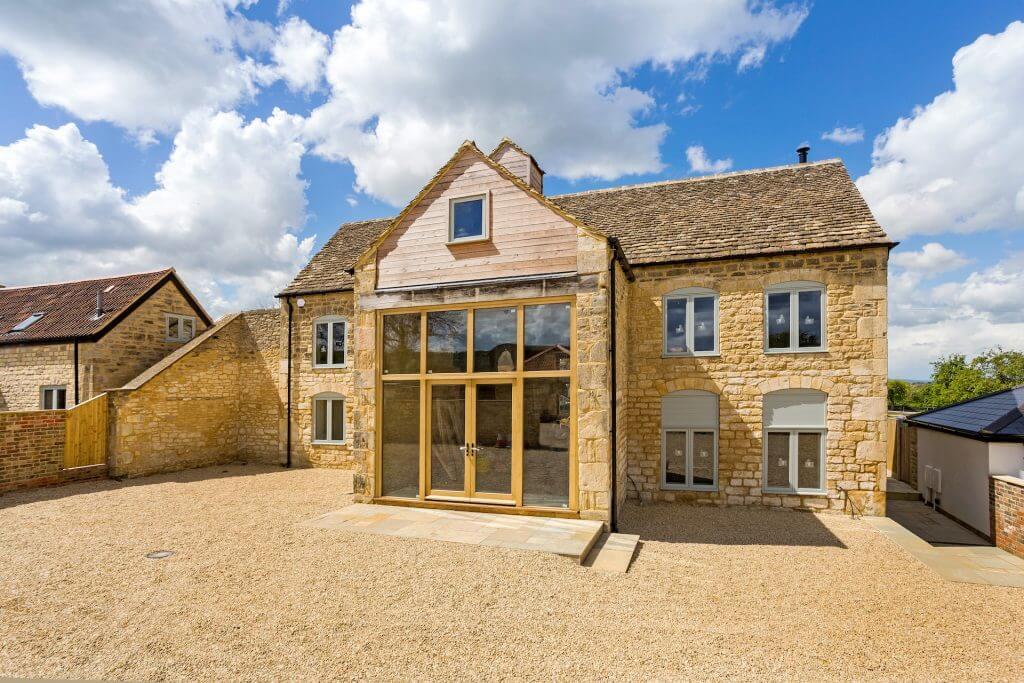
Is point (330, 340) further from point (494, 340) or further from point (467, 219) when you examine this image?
point (494, 340)

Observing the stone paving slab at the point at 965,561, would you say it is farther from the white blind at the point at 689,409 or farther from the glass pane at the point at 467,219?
the glass pane at the point at 467,219

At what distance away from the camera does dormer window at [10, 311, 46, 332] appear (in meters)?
17.4

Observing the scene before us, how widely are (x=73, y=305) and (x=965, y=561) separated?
2582 cm

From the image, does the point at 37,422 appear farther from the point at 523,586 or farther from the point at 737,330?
the point at 737,330

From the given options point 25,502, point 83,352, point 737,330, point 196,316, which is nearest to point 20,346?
point 83,352

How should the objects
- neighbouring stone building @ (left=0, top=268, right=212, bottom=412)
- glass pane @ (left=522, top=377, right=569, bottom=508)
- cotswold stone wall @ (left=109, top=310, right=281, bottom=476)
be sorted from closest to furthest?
glass pane @ (left=522, top=377, right=569, bottom=508), cotswold stone wall @ (left=109, top=310, right=281, bottom=476), neighbouring stone building @ (left=0, top=268, right=212, bottom=412)

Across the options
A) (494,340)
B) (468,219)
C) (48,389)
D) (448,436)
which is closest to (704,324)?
(494,340)

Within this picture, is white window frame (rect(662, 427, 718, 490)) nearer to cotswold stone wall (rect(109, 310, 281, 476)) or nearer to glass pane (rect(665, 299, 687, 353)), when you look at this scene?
glass pane (rect(665, 299, 687, 353))

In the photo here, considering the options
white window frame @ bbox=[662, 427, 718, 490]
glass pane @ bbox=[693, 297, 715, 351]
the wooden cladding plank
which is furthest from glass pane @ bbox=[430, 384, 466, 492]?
the wooden cladding plank

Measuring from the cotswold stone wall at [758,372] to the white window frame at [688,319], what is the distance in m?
0.11

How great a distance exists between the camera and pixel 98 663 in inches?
170

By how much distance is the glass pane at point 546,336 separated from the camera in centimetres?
876

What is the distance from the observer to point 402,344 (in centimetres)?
974

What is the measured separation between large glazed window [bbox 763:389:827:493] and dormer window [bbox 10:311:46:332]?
2392 cm
